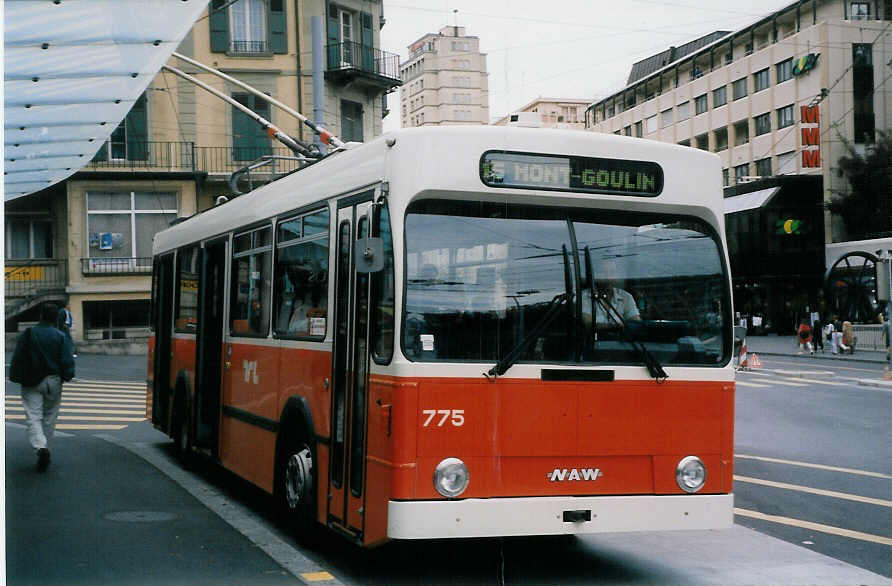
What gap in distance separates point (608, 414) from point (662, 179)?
1.58 m

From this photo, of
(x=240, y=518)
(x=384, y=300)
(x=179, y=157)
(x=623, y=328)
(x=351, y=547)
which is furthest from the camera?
(x=179, y=157)

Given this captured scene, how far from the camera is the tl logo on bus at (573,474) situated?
21.4ft

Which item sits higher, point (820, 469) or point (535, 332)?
point (535, 332)

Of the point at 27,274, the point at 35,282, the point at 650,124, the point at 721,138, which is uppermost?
the point at 650,124

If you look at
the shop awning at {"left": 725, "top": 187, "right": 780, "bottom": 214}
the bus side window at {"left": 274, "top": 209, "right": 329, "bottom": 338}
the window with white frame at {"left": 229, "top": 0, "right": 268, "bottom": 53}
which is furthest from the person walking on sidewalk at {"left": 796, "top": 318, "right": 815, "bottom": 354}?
the bus side window at {"left": 274, "top": 209, "right": 329, "bottom": 338}

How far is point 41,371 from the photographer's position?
11.1m

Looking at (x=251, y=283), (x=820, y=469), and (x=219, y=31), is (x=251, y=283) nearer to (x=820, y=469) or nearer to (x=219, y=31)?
(x=820, y=469)

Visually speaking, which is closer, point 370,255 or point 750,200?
point 370,255

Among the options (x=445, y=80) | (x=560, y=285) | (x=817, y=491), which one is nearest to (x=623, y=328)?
(x=560, y=285)

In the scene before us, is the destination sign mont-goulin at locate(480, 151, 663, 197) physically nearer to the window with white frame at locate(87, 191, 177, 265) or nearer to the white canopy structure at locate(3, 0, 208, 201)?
the white canopy structure at locate(3, 0, 208, 201)

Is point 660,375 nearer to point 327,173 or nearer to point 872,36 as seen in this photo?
point 327,173

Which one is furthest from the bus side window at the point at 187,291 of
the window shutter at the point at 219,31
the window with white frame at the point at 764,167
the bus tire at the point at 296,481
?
the window with white frame at the point at 764,167

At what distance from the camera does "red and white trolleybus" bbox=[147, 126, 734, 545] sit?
6.33 metres

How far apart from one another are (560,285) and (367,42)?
1303 inches
